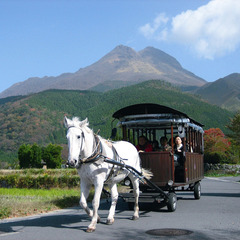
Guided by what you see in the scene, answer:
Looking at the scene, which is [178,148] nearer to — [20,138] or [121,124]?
[121,124]

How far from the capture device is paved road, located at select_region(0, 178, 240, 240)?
809cm

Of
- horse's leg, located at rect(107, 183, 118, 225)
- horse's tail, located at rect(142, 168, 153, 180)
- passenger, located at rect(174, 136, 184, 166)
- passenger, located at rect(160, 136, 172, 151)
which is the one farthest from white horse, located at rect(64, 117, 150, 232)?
passenger, located at rect(174, 136, 184, 166)

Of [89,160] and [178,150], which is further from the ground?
[178,150]

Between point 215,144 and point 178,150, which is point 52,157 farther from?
point 178,150

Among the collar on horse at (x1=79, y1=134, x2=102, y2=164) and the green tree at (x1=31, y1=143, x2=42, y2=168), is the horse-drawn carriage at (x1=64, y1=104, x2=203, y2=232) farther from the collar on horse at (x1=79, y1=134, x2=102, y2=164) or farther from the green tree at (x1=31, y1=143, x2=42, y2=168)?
the green tree at (x1=31, y1=143, x2=42, y2=168)

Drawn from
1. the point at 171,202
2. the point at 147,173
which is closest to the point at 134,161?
the point at 147,173

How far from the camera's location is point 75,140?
326 inches

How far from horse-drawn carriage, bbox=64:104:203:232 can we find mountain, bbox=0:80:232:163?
91.6 m

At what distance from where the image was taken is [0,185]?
2391cm

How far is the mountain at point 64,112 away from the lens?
12181 cm

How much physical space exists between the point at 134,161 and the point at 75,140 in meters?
3.14

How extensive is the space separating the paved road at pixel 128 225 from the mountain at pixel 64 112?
306 feet

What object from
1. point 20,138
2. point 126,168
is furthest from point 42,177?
point 20,138

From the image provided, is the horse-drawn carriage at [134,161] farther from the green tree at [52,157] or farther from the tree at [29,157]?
the tree at [29,157]
